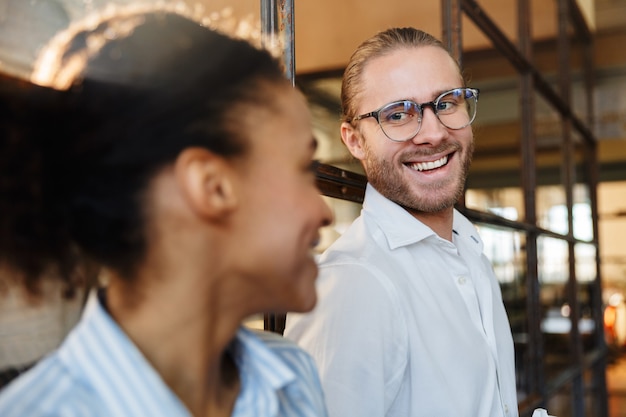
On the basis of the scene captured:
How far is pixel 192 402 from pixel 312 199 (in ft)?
0.73

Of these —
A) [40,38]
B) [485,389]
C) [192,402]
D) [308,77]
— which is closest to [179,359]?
[192,402]

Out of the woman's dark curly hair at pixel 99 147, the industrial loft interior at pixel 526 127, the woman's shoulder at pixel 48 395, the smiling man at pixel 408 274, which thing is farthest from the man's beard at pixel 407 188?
the woman's shoulder at pixel 48 395

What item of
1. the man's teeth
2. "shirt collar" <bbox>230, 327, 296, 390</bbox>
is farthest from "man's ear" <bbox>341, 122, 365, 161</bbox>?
"shirt collar" <bbox>230, 327, 296, 390</bbox>

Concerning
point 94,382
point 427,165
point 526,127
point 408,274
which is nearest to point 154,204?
point 94,382

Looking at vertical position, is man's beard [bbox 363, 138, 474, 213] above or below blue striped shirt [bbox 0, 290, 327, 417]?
above

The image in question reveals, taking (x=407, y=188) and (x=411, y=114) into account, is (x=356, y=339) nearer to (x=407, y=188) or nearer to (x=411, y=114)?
(x=407, y=188)

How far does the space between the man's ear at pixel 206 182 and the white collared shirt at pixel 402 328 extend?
49cm

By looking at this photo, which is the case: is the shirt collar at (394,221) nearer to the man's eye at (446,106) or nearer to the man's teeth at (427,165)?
the man's teeth at (427,165)

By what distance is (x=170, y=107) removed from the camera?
1.80 feet

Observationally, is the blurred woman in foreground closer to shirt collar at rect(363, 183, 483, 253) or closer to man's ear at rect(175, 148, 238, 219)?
man's ear at rect(175, 148, 238, 219)

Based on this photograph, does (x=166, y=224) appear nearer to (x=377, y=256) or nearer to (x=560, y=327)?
(x=377, y=256)

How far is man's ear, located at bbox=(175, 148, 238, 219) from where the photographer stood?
0.55 m

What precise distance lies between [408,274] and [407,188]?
0.59 feet

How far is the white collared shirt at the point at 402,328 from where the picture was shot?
990mm
